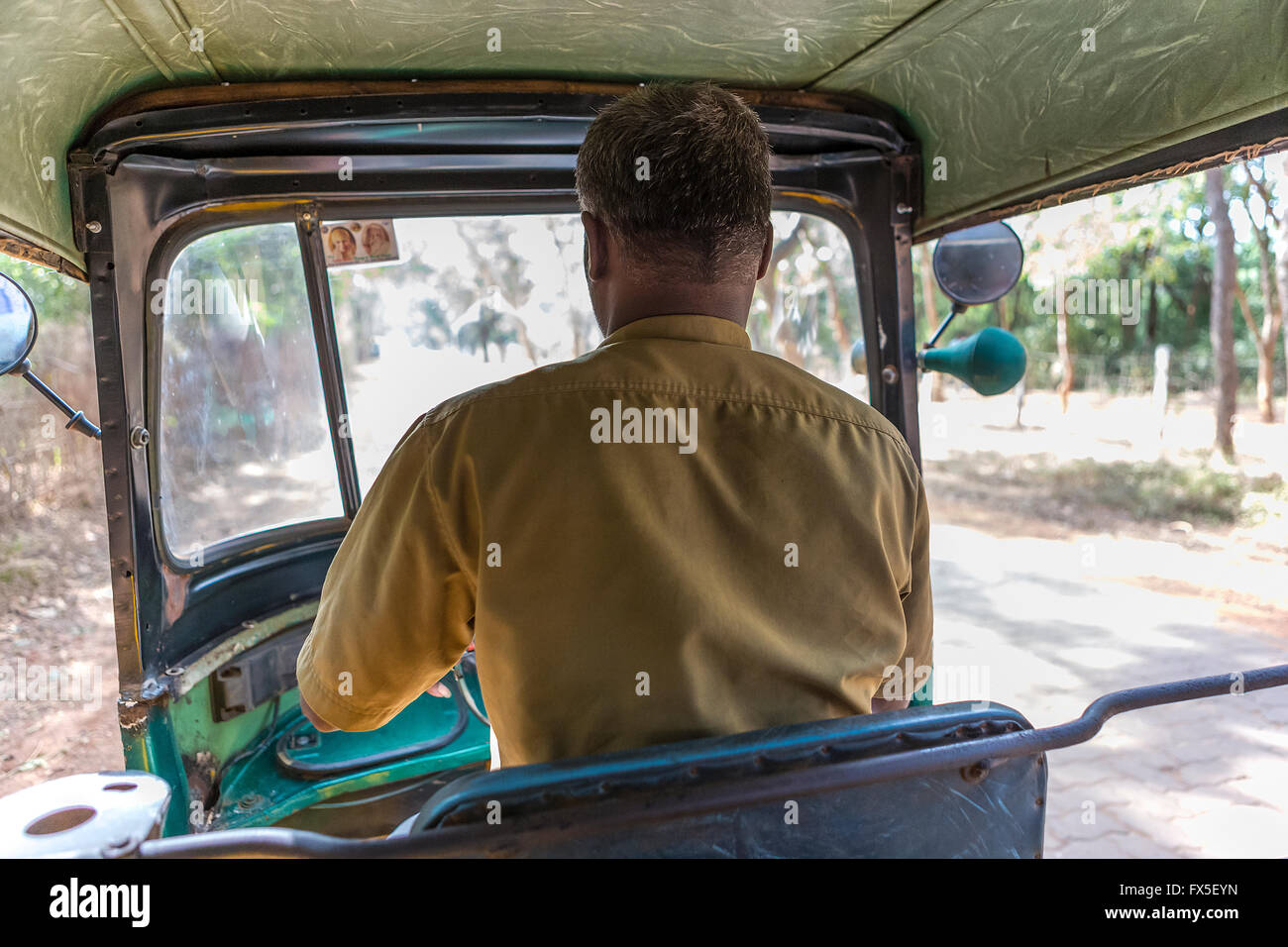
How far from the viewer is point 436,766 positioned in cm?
284

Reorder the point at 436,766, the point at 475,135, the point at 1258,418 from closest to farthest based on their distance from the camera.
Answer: the point at 475,135
the point at 436,766
the point at 1258,418

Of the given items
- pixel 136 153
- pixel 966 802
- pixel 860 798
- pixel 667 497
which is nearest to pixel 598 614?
pixel 667 497

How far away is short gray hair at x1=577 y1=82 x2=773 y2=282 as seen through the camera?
1344 mm

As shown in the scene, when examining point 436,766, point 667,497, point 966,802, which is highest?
point 667,497

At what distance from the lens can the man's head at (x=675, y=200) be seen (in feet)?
4.42

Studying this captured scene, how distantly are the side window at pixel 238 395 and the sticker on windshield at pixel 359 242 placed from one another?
0.10 metres

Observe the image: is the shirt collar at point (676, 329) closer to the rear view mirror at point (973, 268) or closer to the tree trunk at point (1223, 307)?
the rear view mirror at point (973, 268)

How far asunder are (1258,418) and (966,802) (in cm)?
1787

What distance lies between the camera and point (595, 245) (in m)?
1.44

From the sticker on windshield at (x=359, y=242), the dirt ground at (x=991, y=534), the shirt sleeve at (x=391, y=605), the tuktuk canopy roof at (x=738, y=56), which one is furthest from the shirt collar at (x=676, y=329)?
the dirt ground at (x=991, y=534)

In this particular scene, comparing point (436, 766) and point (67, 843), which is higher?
point (67, 843)

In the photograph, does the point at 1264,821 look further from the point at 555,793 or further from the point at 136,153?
the point at 136,153

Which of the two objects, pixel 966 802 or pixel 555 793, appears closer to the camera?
pixel 555 793

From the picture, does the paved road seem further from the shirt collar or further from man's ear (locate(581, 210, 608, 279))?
man's ear (locate(581, 210, 608, 279))
